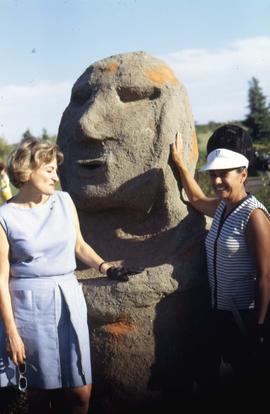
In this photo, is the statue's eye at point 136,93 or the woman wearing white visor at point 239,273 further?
the statue's eye at point 136,93

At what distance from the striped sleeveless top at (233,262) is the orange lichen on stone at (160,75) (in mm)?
1022

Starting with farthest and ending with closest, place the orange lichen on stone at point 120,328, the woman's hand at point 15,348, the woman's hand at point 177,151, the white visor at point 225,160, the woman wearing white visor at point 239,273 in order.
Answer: the woman's hand at point 177,151, the orange lichen on stone at point 120,328, the white visor at point 225,160, the woman wearing white visor at point 239,273, the woman's hand at point 15,348

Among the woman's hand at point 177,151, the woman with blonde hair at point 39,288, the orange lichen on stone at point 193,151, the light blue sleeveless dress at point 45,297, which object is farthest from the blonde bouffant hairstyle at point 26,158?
the orange lichen on stone at point 193,151

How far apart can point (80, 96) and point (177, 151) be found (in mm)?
773

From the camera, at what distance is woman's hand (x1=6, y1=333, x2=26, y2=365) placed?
281 cm

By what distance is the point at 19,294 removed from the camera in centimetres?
288

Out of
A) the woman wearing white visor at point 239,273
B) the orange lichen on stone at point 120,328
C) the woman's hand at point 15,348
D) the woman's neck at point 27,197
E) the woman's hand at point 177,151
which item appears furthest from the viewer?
the woman's hand at point 177,151

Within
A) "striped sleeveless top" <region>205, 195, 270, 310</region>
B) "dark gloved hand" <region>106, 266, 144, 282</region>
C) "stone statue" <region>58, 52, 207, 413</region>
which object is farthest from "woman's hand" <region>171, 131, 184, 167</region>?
"dark gloved hand" <region>106, 266, 144, 282</region>

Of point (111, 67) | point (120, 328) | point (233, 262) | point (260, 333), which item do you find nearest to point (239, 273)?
point (233, 262)

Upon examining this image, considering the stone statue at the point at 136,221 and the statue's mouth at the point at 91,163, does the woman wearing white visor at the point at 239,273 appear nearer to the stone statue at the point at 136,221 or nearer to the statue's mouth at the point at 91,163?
the stone statue at the point at 136,221

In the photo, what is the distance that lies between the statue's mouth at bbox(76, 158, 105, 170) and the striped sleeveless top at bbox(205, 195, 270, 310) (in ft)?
2.87

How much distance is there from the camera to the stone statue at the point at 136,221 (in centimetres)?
343

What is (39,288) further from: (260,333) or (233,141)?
(233,141)

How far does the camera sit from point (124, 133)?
3834 mm
